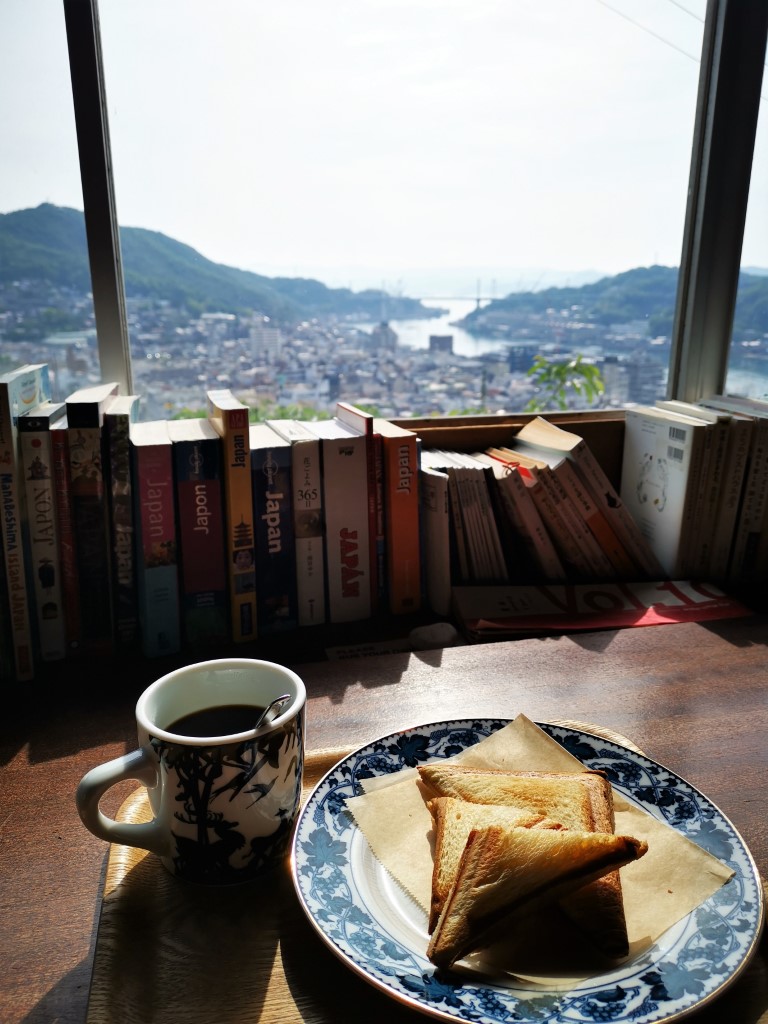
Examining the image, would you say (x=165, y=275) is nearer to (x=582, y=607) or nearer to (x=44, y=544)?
(x=44, y=544)

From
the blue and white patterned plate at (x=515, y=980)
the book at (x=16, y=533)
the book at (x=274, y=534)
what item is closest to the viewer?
the blue and white patterned plate at (x=515, y=980)

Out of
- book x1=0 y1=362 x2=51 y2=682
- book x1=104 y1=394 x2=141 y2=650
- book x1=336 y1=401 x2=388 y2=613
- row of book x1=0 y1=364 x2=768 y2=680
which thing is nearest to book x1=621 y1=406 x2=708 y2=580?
row of book x1=0 y1=364 x2=768 y2=680

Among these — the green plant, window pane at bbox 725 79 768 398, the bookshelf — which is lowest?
the bookshelf

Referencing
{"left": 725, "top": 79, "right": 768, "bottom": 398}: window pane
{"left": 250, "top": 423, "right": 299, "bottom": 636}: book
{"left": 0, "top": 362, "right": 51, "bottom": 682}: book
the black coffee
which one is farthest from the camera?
{"left": 725, "top": 79, "right": 768, "bottom": 398}: window pane

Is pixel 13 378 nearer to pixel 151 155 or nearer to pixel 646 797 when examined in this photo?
pixel 151 155

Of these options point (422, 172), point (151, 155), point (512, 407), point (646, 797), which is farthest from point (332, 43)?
point (646, 797)

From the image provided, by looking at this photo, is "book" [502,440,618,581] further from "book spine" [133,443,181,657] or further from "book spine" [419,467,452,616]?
"book spine" [133,443,181,657]

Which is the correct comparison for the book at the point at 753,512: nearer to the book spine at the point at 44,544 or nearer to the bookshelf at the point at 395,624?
the bookshelf at the point at 395,624

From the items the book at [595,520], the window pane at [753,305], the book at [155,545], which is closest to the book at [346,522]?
the book at [155,545]

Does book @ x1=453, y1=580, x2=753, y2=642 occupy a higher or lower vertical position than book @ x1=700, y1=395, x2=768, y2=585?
lower
